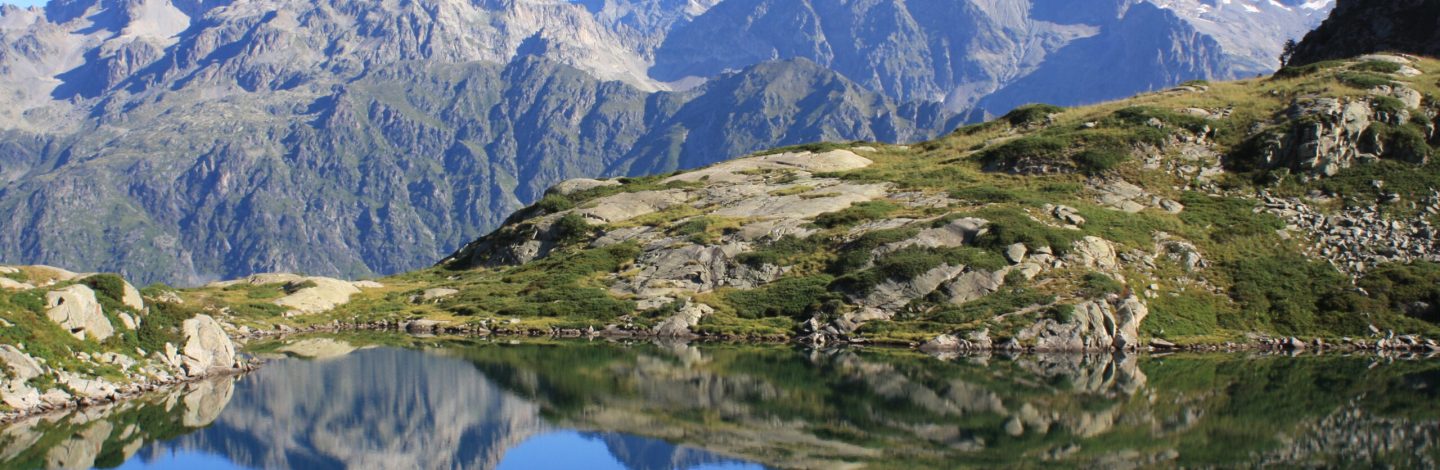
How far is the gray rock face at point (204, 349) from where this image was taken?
62.5 m

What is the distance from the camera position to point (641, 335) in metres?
86.7

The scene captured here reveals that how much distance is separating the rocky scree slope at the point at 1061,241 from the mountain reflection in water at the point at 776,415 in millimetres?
9179

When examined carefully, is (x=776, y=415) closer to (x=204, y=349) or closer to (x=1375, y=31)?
(x=204, y=349)

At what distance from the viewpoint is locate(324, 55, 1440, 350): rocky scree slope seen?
79312 mm

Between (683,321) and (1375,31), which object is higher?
(1375,31)

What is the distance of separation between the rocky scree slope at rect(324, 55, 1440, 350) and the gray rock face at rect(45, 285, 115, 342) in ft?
127

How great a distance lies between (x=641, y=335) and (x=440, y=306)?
2576 centimetres

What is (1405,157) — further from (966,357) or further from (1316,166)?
(966,357)

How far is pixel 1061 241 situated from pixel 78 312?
63957 millimetres

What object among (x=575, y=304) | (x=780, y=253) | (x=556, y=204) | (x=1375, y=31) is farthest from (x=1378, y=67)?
(x=556, y=204)

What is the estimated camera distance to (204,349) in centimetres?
6475

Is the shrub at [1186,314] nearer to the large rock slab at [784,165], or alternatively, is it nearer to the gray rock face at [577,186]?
the large rock slab at [784,165]

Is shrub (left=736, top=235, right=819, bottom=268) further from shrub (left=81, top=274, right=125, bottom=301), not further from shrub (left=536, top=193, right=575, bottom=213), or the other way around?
shrub (left=81, top=274, right=125, bottom=301)

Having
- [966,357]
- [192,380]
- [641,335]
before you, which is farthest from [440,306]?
[966,357]
